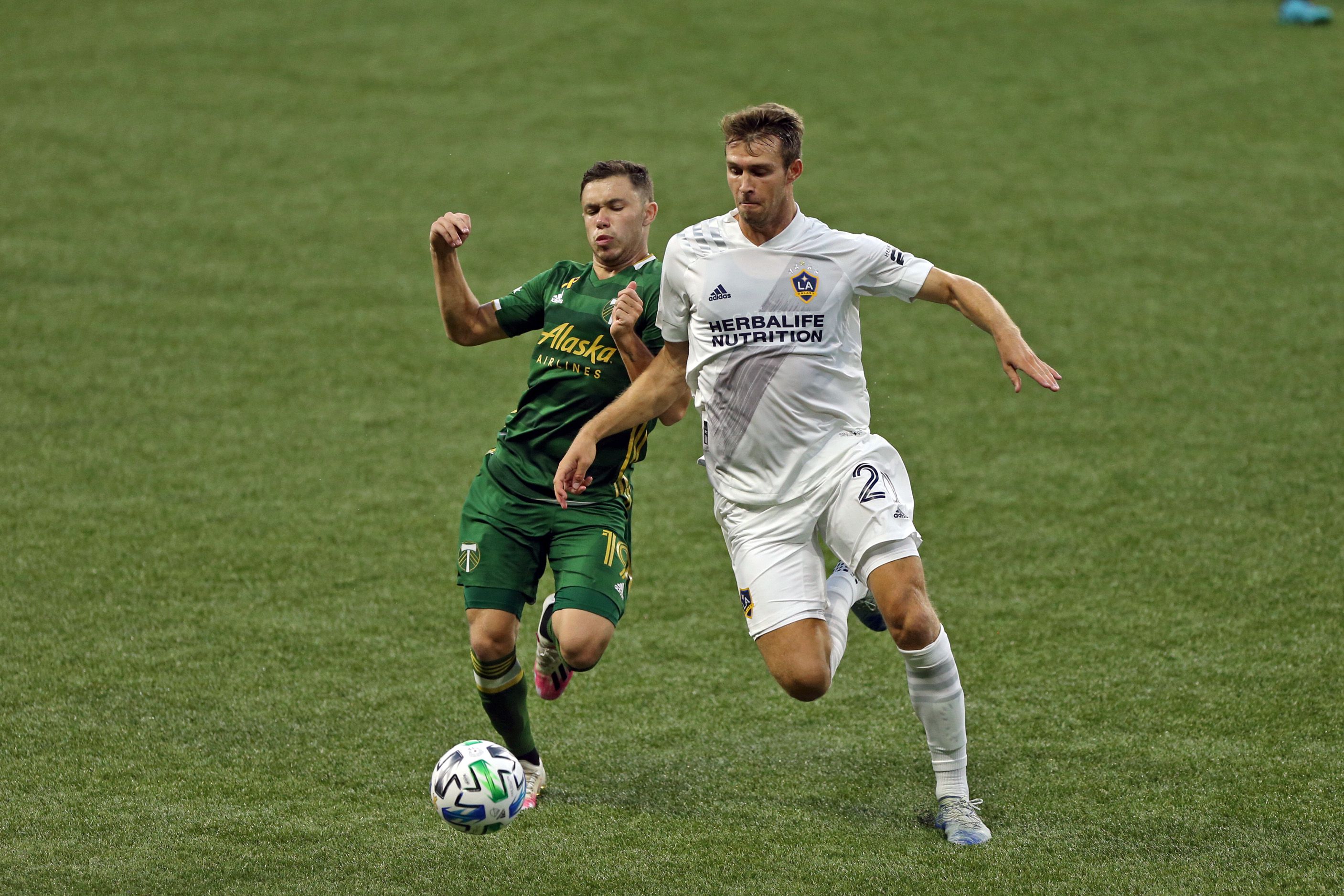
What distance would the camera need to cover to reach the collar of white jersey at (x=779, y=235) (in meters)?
5.05

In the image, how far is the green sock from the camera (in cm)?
536

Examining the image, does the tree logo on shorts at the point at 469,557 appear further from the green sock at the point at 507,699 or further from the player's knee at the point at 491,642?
the green sock at the point at 507,699

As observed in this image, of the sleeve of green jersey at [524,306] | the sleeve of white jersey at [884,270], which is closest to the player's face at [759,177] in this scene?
the sleeve of white jersey at [884,270]

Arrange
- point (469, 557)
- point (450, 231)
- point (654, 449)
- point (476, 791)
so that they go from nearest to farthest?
point (476, 791), point (450, 231), point (469, 557), point (654, 449)

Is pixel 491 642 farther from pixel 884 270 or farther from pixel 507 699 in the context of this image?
pixel 884 270

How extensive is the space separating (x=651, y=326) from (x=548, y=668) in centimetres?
161

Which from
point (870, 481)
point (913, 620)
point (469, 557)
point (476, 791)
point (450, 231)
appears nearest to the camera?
point (476, 791)

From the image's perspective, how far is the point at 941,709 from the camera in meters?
5.07

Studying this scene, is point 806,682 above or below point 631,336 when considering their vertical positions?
below

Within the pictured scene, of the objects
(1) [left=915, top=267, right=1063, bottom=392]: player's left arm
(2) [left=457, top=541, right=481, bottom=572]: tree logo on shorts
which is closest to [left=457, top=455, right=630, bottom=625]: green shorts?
(2) [left=457, top=541, right=481, bottom=572]: tree logo on shorts

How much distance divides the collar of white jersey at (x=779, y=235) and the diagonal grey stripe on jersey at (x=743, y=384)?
37cm

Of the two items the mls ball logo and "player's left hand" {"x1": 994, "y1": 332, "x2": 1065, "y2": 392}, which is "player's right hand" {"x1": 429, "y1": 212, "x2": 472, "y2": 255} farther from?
"player's left hand" {"x1": 994, "y1": 332, "x2": 1065, "y2": 392}

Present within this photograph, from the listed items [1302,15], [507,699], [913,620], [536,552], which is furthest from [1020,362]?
[1302,15]

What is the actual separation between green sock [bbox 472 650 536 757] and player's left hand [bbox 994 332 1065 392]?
7.20 ft
